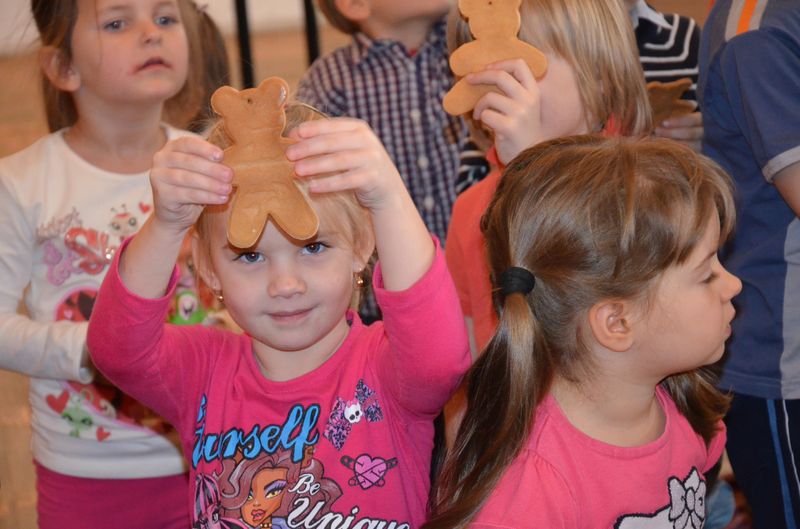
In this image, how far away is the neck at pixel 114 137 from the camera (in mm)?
1972

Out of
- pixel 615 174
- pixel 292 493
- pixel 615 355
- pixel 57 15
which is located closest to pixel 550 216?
pixel 615 174

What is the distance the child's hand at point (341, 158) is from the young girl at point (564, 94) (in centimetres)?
50

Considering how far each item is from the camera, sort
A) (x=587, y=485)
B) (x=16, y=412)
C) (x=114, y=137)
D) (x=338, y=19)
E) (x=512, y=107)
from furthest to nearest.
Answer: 1. (x=16, y=412)
2. (x=338, y=19)
3. (x=114, y=137)
4. (x=512, y=107)
5. (x=587, y=485)

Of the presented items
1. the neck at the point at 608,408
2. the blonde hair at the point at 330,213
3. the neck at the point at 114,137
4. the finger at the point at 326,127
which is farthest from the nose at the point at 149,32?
the neck at the point at 608,408

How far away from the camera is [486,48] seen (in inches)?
67.4

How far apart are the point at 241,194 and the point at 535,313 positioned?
0.43 metres

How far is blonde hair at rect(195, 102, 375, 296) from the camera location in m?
1.42

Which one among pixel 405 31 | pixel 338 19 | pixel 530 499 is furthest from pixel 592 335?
pixel 338 19

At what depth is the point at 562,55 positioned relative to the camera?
5.93ft

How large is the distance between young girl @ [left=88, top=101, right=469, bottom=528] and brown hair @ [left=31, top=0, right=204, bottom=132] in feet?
2.09

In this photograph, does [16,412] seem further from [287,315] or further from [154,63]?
[287,315]

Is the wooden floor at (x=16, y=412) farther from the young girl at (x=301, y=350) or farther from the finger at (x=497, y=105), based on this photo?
the finger at (x=497, y=105)

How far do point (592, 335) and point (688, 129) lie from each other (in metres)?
0.83

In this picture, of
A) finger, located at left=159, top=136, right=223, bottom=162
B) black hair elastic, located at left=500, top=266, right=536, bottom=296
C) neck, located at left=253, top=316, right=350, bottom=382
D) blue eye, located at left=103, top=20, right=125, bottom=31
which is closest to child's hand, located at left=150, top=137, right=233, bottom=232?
finger, located at left=159, top=136, right=223, bottom=162
